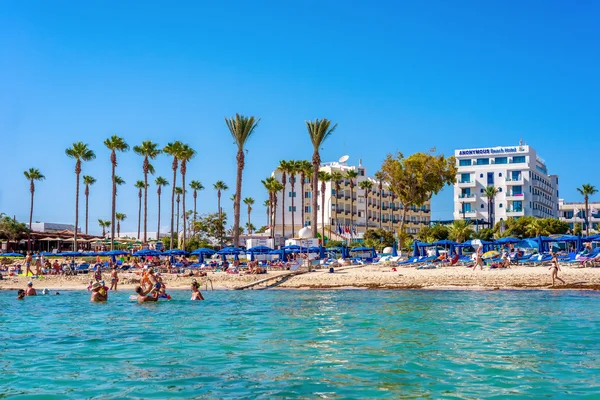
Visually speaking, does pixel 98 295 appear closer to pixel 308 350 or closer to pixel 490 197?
pixel 308 350

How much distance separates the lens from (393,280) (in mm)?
33312

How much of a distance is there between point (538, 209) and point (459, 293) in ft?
247

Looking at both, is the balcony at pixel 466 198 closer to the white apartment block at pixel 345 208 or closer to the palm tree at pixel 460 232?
the white apartment block at pixel 345 208

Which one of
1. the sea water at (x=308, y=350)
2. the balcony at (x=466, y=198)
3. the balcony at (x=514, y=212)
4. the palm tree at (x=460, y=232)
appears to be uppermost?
the balcony at (x=466, y=198)

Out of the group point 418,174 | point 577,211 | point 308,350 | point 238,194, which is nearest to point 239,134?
point 238,194

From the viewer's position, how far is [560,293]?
86.3 feet

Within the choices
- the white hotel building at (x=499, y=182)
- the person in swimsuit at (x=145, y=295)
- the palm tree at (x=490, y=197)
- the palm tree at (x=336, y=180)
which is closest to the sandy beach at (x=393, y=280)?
the person in swimsuit at (x=145, y=295)

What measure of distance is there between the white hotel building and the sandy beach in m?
57.8

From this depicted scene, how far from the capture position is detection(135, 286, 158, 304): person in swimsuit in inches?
975

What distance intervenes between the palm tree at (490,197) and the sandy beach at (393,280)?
51191 mm

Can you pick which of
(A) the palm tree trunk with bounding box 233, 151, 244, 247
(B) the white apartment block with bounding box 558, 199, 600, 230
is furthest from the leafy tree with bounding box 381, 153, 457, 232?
(B) the white apartment block with bounding box 558, 199, 600, 230

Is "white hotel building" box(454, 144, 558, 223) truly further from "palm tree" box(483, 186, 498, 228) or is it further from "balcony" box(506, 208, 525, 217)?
"palm tree" box(483, 186, 498, 228)

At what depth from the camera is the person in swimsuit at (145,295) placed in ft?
81.3

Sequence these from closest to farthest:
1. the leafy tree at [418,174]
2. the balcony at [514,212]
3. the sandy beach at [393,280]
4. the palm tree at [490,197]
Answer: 1. the sandy beach at [393,280]
2. the leafy tree at [418,174]
3. the palm tree at [490,197]
4. the balcony at [514,212]
